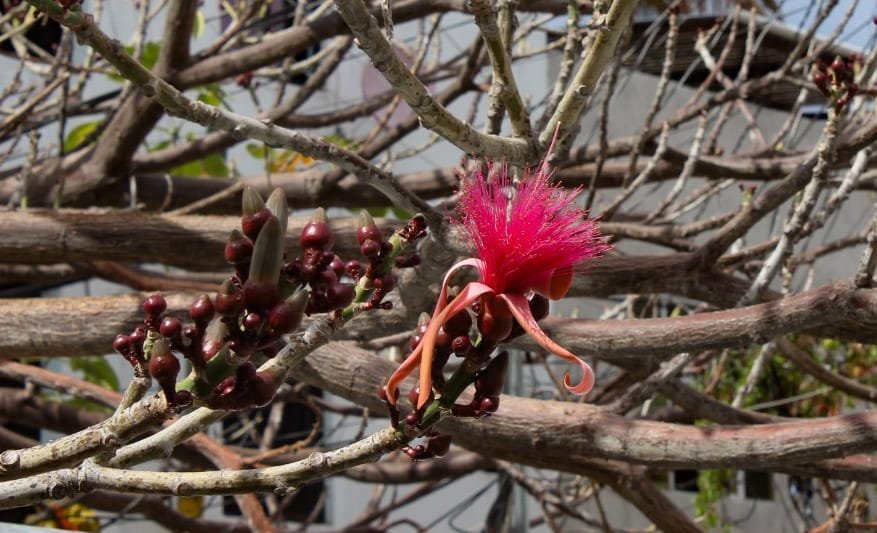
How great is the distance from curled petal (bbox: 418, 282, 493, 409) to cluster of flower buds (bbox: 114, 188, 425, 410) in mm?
71

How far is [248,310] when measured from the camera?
66 centimetres

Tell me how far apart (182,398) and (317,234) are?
0.14 meters

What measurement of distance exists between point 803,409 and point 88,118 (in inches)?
162

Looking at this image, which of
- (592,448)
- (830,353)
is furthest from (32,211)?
(830,353)

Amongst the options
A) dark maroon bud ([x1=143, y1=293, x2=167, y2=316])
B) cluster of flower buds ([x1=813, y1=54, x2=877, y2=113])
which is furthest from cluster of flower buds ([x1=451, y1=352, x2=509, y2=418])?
cluster of flower buds ([x1=813, y1=54, x2=877, y2=113])

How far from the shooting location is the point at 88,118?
17.1ft

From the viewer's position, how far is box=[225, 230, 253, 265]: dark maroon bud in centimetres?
66

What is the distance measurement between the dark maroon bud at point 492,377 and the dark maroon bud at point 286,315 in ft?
0.51

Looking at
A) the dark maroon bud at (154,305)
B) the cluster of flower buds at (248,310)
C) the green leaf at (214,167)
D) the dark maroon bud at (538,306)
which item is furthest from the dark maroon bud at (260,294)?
the green leaf at (214,167)

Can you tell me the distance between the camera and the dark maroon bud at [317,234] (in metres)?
0.72

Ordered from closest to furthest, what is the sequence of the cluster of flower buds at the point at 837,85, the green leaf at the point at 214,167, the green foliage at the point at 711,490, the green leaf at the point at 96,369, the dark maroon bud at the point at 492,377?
the dark maroon bud at the point at 492,377 < the cluster of flower buds at the point at 837,85 < the green leaf at the point at 96,369 < the green leaf at the point at 214,167 < the green foliage at the point at 711,490

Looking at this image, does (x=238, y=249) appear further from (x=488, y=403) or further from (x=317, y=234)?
(x=488, y=403)

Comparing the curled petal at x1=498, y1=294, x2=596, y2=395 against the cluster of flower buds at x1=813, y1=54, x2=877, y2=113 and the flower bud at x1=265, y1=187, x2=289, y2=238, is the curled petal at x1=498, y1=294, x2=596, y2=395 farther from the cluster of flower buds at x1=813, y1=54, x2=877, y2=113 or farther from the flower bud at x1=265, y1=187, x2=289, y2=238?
the cluster of flower buds at x1=813, y1=54, x2=877, y2=113

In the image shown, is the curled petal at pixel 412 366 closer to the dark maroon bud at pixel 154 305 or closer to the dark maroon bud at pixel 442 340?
the dark maroon bud at pixel 442 340
